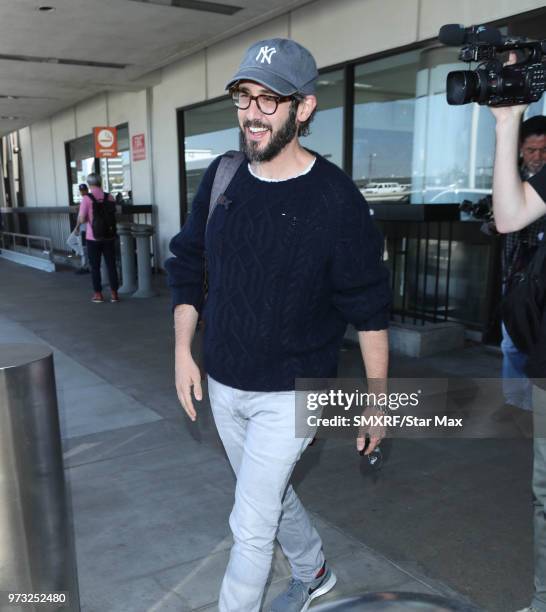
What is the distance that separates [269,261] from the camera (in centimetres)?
196

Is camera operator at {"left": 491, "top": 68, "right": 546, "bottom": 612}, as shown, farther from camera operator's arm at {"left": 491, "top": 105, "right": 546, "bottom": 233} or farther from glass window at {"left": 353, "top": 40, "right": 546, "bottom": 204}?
glass window at {"left": 353, "top": 40, "right": 546, "bottom": 204}

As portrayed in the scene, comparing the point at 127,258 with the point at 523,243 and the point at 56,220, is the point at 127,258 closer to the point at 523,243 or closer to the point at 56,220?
the point at 523,243

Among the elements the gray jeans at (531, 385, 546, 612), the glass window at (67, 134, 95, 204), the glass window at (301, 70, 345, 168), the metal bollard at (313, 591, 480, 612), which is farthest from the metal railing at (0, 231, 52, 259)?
the metal bollard at (313, 591, 480, 612)

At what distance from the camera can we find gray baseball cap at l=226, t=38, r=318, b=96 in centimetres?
187

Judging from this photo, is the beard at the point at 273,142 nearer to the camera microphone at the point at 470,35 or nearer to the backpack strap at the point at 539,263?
the camera microphone at the point at 470,35

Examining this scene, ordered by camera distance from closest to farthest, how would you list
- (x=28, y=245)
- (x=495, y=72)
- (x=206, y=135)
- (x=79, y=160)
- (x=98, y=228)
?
1. (x=495, y=72)
2. (x=98, y=228)
3. (x=206, y=135)
4. (x=28, y=245)
5. (x=79, y=160)

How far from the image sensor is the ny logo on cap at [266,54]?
1.88m

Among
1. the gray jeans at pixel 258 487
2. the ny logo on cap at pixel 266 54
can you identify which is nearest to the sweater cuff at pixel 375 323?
the gray jeans at pixel 258 487

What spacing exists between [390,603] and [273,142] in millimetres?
1373

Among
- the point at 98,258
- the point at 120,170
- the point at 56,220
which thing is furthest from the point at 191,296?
the point at 56,220

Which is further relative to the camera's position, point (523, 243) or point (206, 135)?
point (206, 135)

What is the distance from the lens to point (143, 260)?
982cm

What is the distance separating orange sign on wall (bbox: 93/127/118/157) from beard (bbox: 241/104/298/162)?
11914 mm

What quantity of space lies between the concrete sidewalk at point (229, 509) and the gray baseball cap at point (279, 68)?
1954 mm
